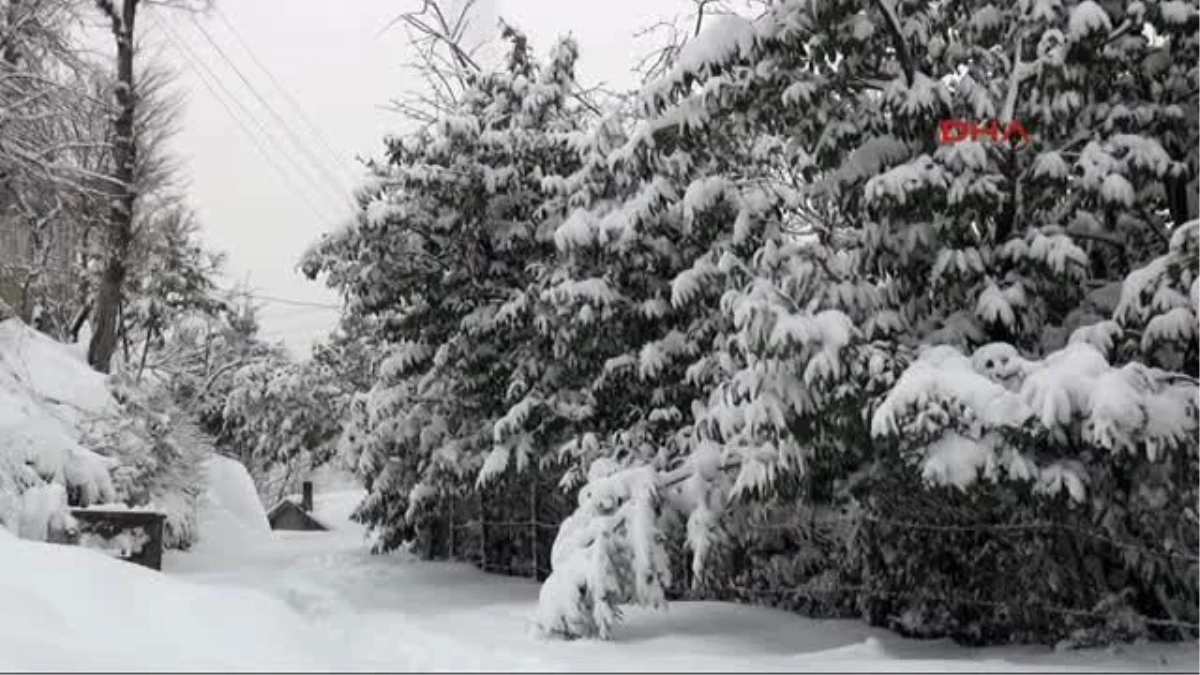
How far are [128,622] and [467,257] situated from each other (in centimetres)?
622

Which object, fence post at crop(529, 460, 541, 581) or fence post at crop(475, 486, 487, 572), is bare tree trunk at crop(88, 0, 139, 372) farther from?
fence post at crop(529, 460, 541, 581)

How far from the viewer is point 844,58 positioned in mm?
7109

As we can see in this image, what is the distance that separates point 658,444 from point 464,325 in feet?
10.2

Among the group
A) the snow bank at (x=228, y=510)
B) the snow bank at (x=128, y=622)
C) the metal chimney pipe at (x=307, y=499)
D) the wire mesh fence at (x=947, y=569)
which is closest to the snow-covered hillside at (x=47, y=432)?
the snow bank at (x=228, y=510)

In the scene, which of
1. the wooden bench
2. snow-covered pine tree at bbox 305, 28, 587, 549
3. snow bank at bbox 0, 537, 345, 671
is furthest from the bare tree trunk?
snow bank at bbox 0, 537, 345, 671

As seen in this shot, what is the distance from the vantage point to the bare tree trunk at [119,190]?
17.5 m

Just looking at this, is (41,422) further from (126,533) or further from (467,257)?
(467,257)

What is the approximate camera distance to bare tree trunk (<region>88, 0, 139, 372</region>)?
17.5 metres

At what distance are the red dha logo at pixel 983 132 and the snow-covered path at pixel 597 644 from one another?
9.72 feet

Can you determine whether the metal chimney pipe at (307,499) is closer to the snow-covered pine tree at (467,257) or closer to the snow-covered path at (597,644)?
the snow-covered pine tree at (467,257)

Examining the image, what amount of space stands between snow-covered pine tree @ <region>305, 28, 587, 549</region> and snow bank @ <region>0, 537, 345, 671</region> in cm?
404

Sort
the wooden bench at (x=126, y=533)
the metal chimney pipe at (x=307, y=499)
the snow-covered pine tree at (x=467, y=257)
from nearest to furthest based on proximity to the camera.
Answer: the wooden bench at (x=126, y=533) → the snow-covered pine tree at (x=467, y=257) → the metal chimney pipe at (x=307, y=499)

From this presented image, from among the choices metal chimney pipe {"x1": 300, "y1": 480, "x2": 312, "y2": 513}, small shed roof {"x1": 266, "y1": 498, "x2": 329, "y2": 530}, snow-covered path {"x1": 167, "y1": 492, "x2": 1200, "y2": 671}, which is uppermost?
metal chimney pipe {"x1": 300, "y1": 480, "x2": 312, "y2": 513}

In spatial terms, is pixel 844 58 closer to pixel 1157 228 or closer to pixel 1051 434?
pixel 1157 228
